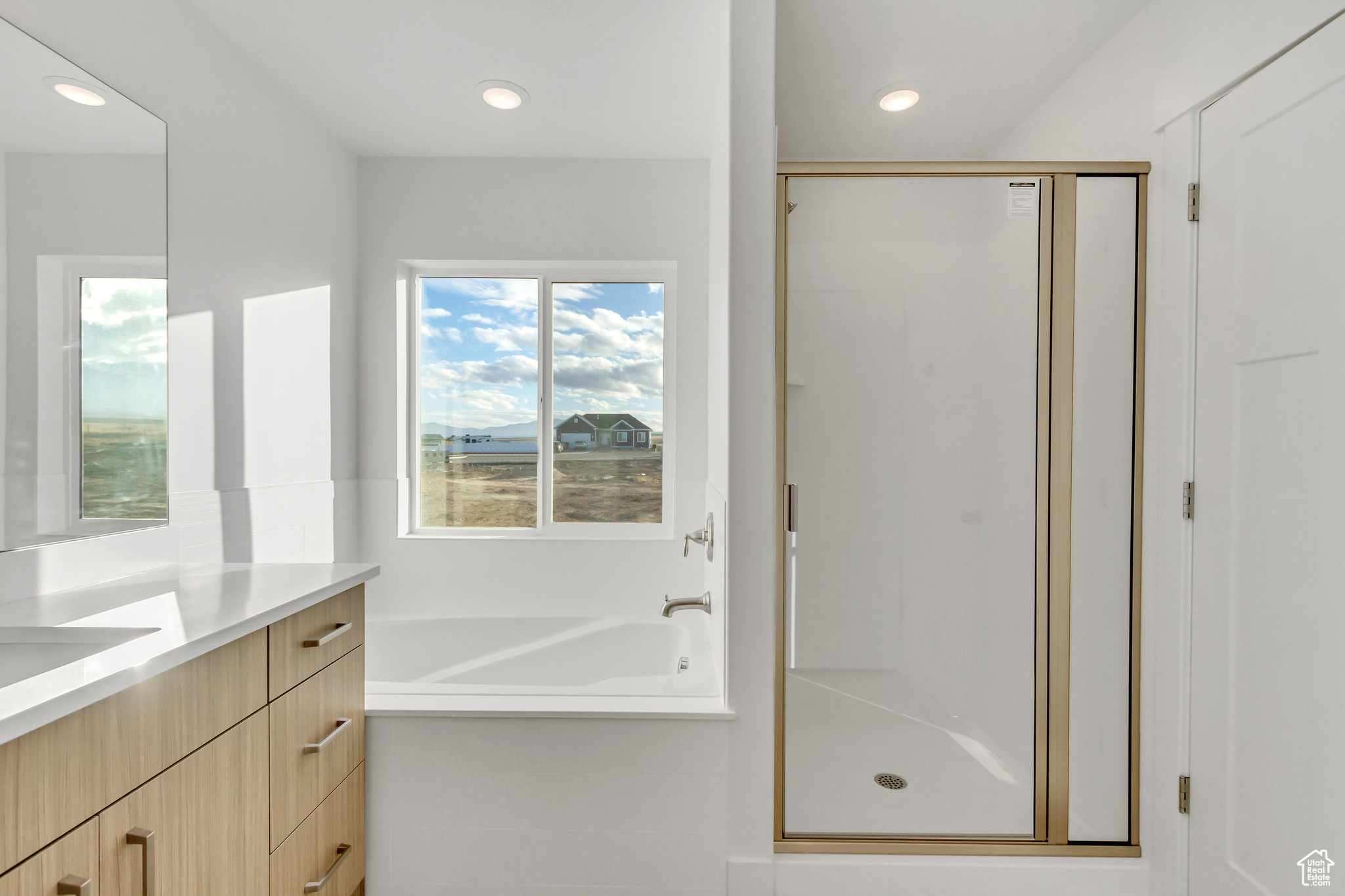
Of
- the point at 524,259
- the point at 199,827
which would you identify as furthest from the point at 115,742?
the point at 524,259

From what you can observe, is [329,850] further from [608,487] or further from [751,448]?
[608,487]

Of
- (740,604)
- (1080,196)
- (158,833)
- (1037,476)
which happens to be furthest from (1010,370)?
(158,833)

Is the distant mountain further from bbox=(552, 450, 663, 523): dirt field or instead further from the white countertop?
the white countertop

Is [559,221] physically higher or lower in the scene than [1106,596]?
higher

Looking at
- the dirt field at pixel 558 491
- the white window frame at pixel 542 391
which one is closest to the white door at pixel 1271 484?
the white window frame at pixel 542 391

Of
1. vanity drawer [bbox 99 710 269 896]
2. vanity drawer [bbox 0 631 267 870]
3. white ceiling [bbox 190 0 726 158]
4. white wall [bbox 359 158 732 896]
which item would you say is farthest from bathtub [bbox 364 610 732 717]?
white ceiling [bbox 190 0 726 158]

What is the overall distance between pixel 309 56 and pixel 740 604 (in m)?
2.08

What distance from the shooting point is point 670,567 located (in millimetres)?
2699

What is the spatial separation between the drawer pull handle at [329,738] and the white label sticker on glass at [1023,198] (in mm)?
2011

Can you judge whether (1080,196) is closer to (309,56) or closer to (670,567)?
(670,567)

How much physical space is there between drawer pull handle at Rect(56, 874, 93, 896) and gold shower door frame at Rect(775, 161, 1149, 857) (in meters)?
1.30

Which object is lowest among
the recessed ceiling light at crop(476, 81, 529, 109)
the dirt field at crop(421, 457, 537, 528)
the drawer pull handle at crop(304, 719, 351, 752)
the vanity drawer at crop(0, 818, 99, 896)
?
the drawer pull handle at crop(304, 719, 351, 752)
